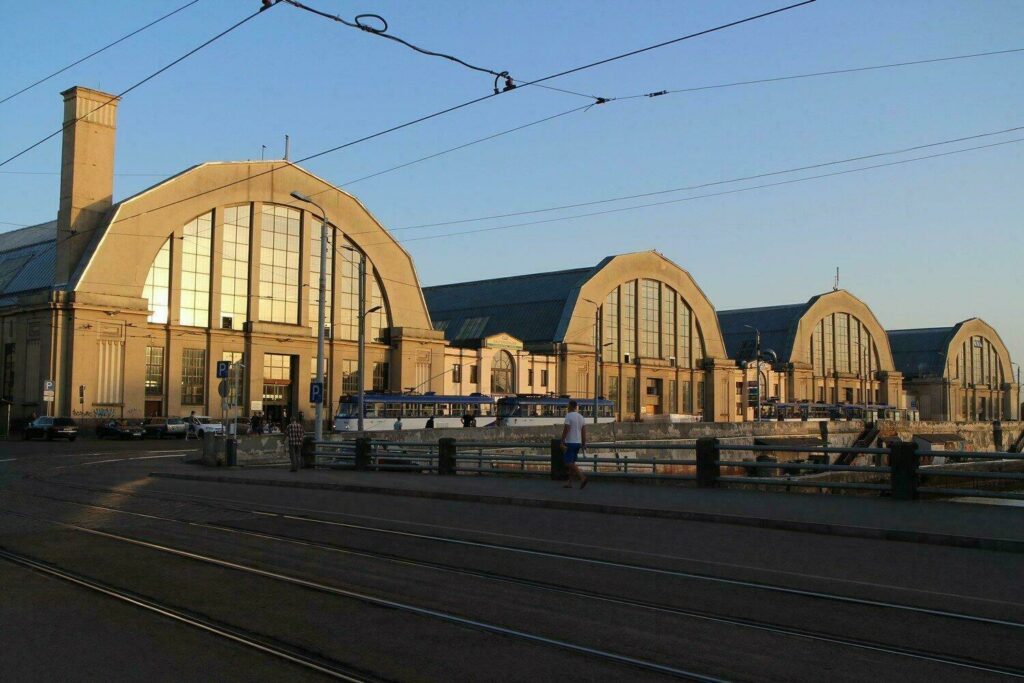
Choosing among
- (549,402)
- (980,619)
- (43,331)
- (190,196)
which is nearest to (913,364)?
(549,402)

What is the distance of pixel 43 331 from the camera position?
5656 cm

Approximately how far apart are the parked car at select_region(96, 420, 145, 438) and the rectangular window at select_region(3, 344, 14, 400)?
8.41m

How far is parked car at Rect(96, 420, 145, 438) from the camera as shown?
5494 cm

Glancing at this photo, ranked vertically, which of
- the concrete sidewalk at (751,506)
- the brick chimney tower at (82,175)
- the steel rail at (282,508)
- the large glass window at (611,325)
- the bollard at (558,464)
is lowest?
the steel rail at (282,508)

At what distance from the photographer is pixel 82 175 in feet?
194

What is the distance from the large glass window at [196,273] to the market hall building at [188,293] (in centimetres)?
8

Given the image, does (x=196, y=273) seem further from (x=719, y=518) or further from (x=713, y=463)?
(x=719, y=518)

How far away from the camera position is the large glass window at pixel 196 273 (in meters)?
62.2

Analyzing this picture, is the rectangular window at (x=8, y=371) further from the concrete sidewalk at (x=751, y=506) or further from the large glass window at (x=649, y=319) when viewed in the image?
the large glass window at (x=649, y=319)

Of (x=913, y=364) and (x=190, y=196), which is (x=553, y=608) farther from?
(x=913, y=364)

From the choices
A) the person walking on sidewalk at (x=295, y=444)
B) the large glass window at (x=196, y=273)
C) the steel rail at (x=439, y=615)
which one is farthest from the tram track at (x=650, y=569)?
the large glass window at (x=196, y=273)

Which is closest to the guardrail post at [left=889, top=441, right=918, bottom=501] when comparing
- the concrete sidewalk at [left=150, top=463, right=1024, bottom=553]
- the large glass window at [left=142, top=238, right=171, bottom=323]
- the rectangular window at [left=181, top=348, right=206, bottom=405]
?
the concrete sidewalk at [left=150, top=463, right=1024, bottom=553]

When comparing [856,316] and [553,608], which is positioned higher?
[856,316]

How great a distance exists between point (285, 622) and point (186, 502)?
12276 mm
